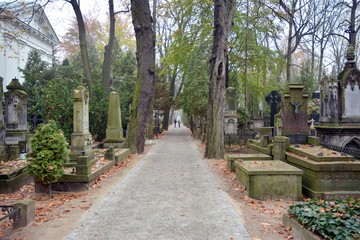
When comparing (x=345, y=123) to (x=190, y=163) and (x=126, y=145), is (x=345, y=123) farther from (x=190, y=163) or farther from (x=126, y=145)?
(x=126, y=145)

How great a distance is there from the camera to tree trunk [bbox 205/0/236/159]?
15.2 meters

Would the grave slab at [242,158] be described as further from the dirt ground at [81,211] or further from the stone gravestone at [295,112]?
the stone gravestone at [295,112]

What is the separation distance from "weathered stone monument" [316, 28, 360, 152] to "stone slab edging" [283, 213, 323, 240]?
796 cm

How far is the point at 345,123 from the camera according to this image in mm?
12891

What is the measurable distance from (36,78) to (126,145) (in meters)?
16.9

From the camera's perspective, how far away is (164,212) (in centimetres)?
654

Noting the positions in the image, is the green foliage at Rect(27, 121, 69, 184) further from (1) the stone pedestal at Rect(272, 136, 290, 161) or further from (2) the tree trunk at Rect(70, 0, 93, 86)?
(2) the tree trunk at Rect(70, 0, 93, 86)

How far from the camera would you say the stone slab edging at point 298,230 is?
15.3 feet

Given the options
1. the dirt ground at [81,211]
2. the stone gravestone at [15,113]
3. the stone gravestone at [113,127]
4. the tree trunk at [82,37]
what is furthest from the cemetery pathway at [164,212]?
the tree trunk at [82,37]

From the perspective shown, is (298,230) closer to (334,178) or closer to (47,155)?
(334,178)

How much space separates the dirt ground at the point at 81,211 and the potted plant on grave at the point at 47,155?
0.56 meters

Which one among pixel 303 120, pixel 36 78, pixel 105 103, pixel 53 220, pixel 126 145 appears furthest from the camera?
pixel 36 78

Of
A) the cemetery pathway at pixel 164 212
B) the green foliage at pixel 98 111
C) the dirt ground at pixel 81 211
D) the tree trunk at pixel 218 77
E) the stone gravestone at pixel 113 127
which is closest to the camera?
the cemetery pathway at pixel 164 212

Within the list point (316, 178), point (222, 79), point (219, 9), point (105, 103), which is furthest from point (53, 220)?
point (105, 103)
